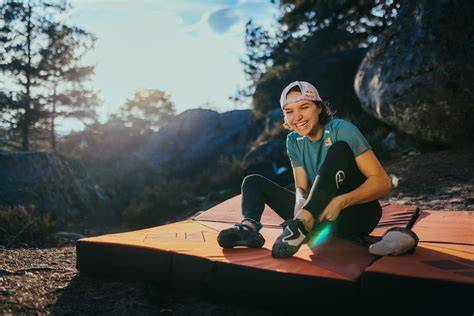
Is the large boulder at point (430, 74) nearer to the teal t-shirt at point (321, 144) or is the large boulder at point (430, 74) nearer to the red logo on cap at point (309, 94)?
the teal t-shirt at point (321, 144)

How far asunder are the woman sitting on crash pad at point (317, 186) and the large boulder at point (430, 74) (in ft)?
13.9

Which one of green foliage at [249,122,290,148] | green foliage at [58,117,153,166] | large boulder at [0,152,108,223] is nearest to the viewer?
large boulder at [0,152,108,223]

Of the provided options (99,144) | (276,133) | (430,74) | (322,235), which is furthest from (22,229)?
(99,144)

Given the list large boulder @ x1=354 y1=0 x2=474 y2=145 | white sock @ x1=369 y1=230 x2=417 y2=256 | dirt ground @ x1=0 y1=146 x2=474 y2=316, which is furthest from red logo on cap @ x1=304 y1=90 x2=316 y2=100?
large boulder @ x1=354 y1=0 x2=474 y2=145

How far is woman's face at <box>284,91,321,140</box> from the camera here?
253 cm

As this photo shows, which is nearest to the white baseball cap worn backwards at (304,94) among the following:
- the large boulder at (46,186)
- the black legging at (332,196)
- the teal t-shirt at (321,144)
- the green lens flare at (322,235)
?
the teal t-shirt at (321,144)

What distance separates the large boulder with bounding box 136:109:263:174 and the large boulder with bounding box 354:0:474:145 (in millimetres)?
7108

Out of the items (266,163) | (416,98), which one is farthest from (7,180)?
(416,98)

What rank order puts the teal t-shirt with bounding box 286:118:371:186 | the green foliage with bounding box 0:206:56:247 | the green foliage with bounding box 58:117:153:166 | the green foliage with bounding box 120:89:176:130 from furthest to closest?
the green foliage with bounding box 120:89:176:130
the green foliage with bounding box 58:117:153:166
the green foliage with bounding box 0:206:56:247
the teal t-shirt with bounding box 286:118:371:186

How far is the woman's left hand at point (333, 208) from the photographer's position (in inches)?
87.7

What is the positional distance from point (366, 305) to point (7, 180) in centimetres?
612

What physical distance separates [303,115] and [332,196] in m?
0.63

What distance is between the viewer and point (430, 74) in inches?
234

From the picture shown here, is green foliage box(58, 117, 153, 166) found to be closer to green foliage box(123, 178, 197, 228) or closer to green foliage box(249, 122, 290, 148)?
green foliage box(249, 122, 290, 148)
